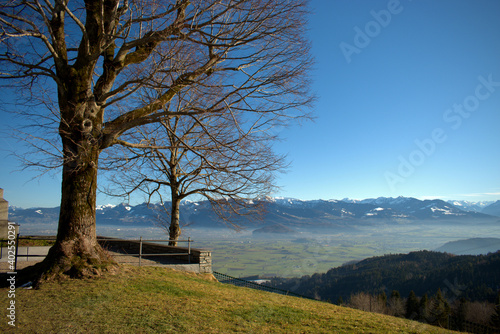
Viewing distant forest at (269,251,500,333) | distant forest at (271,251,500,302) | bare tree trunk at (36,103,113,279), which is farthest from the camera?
distant forest at (271,251,500,302)

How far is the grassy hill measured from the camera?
4957 mm

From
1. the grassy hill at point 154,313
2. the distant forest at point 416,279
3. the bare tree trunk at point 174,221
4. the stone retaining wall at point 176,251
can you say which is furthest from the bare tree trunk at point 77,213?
the distant forest at point 416,279

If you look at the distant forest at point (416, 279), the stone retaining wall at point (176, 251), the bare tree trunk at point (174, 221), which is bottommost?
the distant forest at point (416, 279)

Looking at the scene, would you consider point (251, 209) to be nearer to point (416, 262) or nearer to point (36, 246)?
point (36, 246)

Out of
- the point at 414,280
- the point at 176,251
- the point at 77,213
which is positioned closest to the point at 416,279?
the point at 414,280

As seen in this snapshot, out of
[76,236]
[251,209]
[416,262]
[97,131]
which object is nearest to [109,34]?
[97,131]

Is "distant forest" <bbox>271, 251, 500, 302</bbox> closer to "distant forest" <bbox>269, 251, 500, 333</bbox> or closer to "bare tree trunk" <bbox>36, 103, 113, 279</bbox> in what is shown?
"distant forest" <bbox>269, 251, 500, 333</bbox>

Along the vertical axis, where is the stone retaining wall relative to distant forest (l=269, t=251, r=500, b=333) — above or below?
above

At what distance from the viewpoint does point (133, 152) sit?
13.7m

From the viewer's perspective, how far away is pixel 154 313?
18.5ft

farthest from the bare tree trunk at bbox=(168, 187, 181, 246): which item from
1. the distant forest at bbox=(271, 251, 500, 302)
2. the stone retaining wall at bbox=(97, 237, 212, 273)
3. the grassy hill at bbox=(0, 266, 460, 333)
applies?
the distant forest at bbox=(271, 251, 500, 302)

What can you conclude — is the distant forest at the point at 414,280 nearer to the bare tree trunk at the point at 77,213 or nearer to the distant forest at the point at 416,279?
the distant forest at the point at 416,279

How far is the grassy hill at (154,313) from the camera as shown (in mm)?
4957

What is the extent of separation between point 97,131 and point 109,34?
8.09 ft
